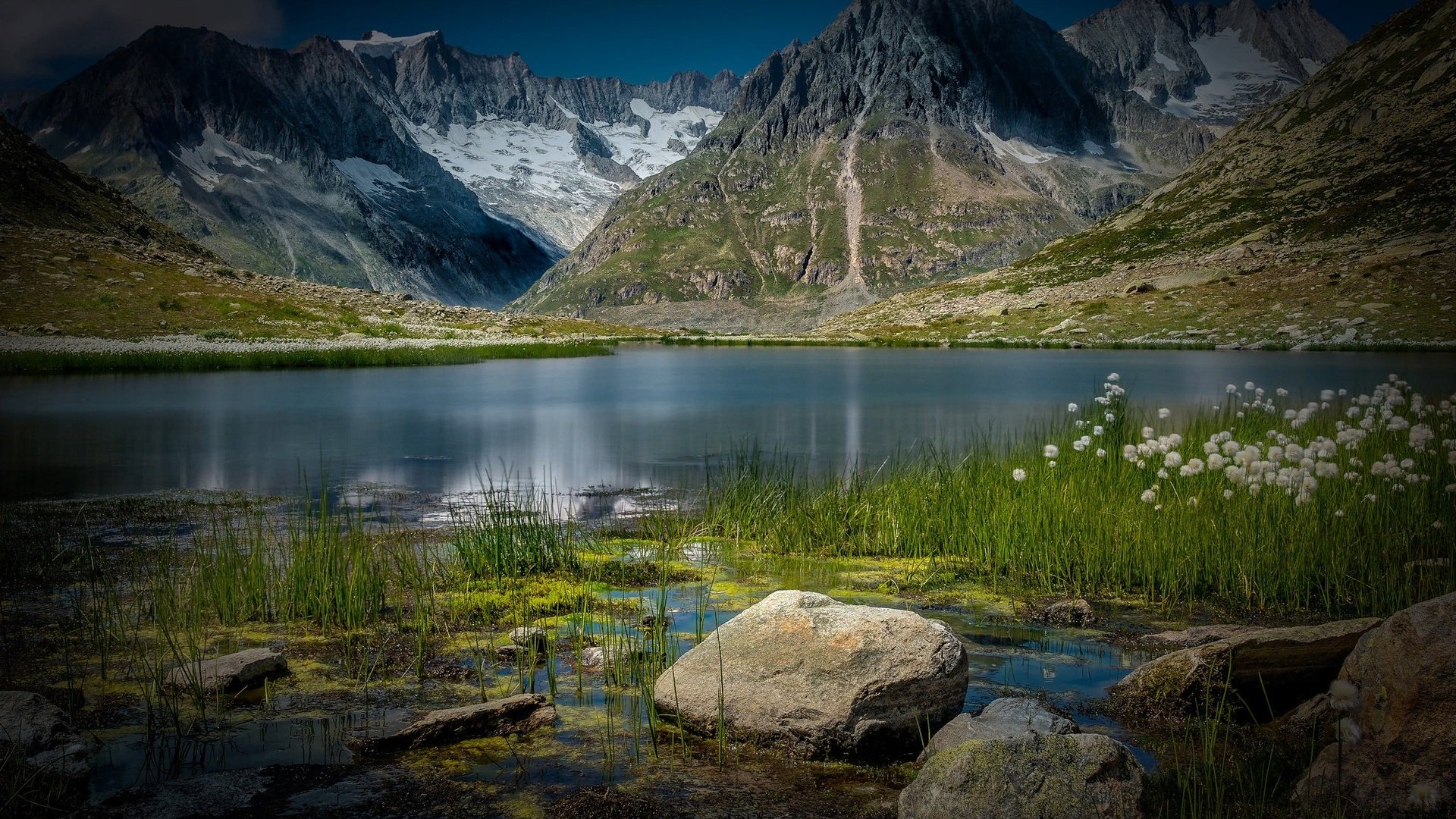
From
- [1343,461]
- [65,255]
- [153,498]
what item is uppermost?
[65,255]

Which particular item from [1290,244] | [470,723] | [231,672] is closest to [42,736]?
[231,672]

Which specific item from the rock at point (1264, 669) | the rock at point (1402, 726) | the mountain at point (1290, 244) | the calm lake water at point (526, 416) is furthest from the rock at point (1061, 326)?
the rock at point (1402, 726)

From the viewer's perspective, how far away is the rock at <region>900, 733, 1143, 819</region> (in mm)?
4980

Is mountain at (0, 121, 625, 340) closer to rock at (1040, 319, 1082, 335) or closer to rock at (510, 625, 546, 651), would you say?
rock at (510, 625, 546, 651)

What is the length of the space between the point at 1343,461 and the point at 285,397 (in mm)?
32186

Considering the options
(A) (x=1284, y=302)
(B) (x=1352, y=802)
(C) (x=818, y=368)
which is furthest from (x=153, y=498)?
(A) (x=1284, y=302)

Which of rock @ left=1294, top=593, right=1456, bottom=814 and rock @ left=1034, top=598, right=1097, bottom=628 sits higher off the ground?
rock @ left=1294, top=593, right=1456, bottom=814

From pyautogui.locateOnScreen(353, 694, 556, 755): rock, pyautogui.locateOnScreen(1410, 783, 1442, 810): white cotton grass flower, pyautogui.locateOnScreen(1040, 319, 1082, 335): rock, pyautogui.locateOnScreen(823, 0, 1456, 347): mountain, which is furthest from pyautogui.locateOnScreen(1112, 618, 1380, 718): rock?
pyautogui.locateOnScreen(1040, 319, 1082, 335): rock

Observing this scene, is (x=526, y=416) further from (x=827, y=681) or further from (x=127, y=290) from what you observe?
(x=127, y=290)

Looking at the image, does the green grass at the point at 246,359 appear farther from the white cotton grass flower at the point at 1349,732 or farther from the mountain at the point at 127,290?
the white cotton grass flower at the point at 1349,732

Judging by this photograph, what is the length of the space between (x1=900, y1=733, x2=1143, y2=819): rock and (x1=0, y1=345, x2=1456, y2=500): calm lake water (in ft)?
35.7

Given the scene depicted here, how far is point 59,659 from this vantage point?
318 inches

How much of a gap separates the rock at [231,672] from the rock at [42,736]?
103 cm

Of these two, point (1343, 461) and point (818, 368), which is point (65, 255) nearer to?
point (818, 368)
